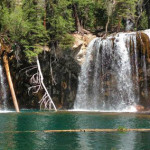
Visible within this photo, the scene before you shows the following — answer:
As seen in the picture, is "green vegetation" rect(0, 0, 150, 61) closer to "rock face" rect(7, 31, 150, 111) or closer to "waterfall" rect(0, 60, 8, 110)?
"rock face" rect(7, 31, 150, 111)

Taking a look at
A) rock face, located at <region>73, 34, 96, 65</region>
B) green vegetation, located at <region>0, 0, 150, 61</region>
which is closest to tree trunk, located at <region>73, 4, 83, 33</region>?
green vegetation, located at <region>0, 0, 150, 61</region>

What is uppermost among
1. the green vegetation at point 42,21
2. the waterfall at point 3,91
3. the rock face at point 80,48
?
the green vegetation at point 42,21

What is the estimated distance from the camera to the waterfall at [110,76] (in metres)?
30.5

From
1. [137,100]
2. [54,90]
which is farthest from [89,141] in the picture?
[54,90]

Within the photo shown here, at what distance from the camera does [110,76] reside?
31.3m

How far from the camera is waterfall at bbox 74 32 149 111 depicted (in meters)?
30.5

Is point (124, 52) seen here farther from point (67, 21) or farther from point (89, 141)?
point (89, 141)

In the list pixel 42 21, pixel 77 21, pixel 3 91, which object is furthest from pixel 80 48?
pixel 3 91

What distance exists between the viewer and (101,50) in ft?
105

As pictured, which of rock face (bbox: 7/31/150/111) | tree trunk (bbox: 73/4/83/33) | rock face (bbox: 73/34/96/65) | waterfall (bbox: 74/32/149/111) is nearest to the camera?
waterfall (bbox: 74/32/149/111)

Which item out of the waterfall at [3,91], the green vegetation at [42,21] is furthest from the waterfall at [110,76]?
the waterfall at [3,91]

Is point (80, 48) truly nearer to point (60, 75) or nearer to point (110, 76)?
point (60, 75)

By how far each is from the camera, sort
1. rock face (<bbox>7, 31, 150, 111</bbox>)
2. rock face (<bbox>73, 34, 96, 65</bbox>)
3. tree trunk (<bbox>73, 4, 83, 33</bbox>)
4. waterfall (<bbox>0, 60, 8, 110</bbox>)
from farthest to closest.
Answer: tree trunk (<bbox>73, 4, 83, 33</bbox>)
rock face (<bbox>7, 31, 150, 111</bbox>)
rock face (<bbox>73, 34, 96, 65</bbox>)
waterfall (<bbox>0, 60, 8, 110</bbox>)

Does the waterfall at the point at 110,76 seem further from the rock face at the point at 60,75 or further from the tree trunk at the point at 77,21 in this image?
the tree trunk at the point at 77,21
